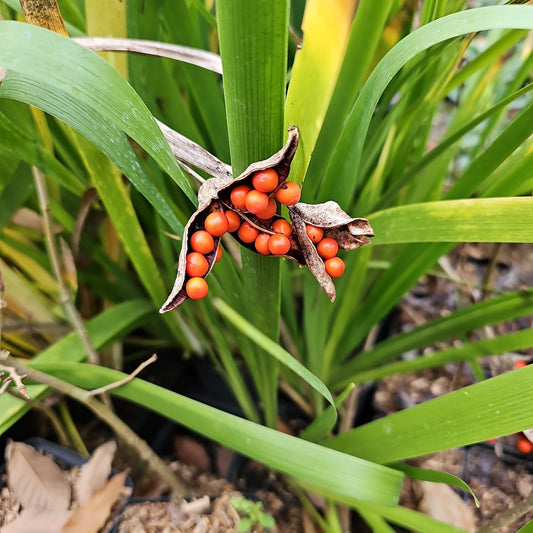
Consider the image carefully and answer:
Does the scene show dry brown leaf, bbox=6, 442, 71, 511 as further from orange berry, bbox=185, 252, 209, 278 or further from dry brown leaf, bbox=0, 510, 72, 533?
orange berry, bbox=185, 252, 209, 278

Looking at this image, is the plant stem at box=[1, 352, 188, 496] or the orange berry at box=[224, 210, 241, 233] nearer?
the orange berry at box=[224, 210, 241, 233]

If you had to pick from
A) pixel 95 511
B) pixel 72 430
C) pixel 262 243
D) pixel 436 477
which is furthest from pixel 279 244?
pixel 72 430

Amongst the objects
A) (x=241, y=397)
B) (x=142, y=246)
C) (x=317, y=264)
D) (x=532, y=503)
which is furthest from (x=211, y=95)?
(x=532, y=503)

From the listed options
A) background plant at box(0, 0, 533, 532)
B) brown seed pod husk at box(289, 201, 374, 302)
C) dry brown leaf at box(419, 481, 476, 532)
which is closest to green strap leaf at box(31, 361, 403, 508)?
background plant at box(0, 0, 533, 532)

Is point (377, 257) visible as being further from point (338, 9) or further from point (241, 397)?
point (338, 9)

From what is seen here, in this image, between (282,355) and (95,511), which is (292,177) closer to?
(282,355)

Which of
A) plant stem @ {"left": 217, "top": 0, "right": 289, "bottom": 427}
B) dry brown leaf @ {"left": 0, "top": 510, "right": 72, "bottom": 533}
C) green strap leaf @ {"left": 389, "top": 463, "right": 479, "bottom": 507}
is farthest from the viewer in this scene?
dry brown leaf @ {"left": 0, "top": 510, "right": 72, "bottom": 533}

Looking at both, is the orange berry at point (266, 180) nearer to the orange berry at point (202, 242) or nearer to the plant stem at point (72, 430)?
the orange berry at point (202, 242)
